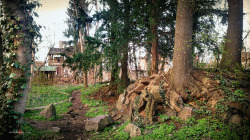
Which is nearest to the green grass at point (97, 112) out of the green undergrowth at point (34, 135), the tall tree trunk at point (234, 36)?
the green undergrowth at point (34, 135)

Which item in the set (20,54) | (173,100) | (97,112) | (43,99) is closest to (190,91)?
(173,100)

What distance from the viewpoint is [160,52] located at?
37.3ft

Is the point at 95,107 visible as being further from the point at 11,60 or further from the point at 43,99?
the point at 11,60

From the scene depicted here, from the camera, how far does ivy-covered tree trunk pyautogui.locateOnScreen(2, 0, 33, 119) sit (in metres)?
4.55

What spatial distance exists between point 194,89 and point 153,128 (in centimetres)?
245

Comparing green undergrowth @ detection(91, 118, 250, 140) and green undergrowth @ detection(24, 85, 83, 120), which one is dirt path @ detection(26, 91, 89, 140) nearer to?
green undergrowth @ detection(24, 85, 83, 120)

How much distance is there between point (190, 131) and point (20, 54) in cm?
574

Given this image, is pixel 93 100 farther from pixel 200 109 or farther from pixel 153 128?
pixel 200 109

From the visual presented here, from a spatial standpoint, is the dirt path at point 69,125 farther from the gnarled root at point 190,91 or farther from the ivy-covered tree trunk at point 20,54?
the gnarled root at point 190,91

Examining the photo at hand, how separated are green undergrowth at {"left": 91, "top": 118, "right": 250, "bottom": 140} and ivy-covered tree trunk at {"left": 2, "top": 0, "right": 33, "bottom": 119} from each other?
276cm

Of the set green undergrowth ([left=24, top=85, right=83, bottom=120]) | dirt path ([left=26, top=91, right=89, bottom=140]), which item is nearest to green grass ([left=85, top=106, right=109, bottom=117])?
dirt path ([left=26, top=91, right=89, bottom=140])

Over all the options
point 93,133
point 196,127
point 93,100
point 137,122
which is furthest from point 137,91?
point 93,100

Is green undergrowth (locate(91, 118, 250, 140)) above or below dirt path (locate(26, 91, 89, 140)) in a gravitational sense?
above

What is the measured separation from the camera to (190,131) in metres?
4.41
